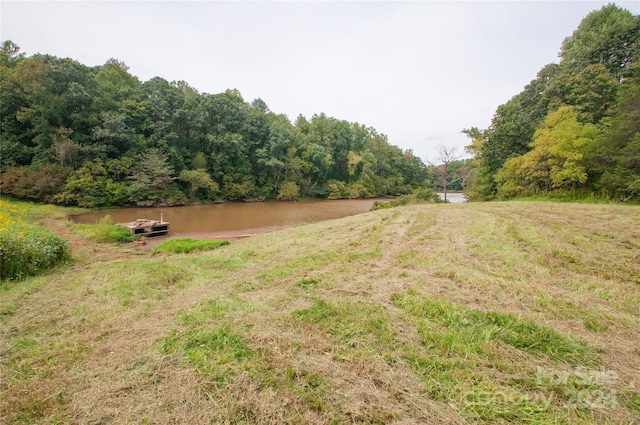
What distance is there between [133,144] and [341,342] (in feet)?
87.8

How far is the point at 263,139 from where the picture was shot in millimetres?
32406

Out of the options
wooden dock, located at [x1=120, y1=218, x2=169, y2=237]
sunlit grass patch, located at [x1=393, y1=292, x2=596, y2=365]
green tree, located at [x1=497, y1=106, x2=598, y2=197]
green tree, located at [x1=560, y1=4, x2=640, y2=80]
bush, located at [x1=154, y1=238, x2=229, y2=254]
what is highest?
green tree, located at [x1=560, y1=4, x2=640, y2=80]

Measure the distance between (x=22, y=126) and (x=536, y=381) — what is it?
102 feet

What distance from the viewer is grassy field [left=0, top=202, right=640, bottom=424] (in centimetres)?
162

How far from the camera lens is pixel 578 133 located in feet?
45.4

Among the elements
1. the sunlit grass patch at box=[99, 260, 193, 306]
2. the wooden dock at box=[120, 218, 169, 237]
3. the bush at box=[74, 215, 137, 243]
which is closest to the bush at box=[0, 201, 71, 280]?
the sunlit grass patch at box=[99, 260, 193, 306]

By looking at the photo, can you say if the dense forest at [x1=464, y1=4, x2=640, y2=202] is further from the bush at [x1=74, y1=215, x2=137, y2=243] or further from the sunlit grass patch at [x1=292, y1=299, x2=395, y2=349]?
the bush at [x1=74, y1=215, x2=137, y2=243]

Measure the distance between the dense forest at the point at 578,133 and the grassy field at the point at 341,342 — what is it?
39.2 ft

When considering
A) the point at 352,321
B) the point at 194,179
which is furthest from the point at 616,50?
the point at 194,179

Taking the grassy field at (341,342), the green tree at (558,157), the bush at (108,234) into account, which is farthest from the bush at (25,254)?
the green tree at (558,157)

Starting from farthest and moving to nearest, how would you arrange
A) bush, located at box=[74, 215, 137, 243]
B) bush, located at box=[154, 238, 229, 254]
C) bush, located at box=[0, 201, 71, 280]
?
bush, located at box=[74, 215, 137, 243] < bush, located at box=[154, 238, 229, 254] < bush, located at box=[0, 201, 71, 280]

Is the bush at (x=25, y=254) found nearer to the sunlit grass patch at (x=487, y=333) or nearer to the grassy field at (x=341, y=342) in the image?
the grassy field at (x=341, y=342)

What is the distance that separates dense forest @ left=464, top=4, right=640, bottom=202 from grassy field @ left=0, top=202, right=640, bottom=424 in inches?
470

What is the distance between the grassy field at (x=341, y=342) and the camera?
1622mm
